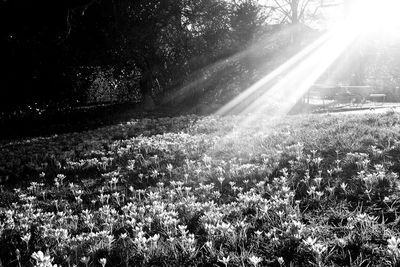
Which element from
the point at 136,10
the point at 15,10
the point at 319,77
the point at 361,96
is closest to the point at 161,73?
the point at 136,10

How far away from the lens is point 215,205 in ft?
15.1

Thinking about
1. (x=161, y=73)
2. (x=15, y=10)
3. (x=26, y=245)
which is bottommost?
(x=26, y=245)

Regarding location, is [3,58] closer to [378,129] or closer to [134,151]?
[134,151]

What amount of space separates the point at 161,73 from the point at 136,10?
13.3ft

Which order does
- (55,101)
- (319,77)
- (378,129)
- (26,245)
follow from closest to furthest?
1. (26,245)
2. (378,129)
3. (55,101)
4. (319,77)

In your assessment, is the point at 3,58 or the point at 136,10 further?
the point at 136,10

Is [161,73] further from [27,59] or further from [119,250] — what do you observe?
[119,250]

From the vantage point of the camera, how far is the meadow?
330 cm

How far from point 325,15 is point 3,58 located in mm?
34719

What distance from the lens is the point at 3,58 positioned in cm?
2067

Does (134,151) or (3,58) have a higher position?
(3,58)

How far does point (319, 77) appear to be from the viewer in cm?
4209

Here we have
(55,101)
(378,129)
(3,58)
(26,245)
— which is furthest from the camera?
(55,101)

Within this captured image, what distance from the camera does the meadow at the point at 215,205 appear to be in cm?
330
